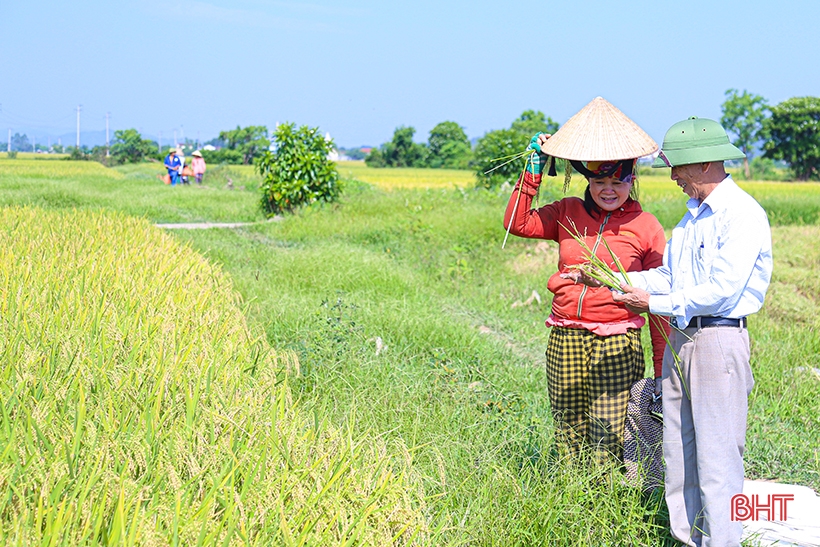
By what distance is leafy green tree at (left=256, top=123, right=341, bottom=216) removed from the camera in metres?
13.2

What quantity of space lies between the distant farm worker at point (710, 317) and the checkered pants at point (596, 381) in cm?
35

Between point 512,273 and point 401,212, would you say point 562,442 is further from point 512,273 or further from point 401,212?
point 401,212

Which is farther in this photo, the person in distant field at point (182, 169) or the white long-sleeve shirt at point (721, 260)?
the person in distant field at point (182, 169)

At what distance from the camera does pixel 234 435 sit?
2.41 meters

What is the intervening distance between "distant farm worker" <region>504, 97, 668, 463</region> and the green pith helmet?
29cm

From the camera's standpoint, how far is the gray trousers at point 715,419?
2406 millimetres

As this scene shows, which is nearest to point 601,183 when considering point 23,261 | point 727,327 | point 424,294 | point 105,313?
point 727,327

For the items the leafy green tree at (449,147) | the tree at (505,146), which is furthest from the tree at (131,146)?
the tree at (505,146)

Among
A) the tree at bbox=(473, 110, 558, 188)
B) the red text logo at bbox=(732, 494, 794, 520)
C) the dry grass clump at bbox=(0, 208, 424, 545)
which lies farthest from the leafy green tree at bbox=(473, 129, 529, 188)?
the dry grass clump at bbox=(0, 208, 424, 545)

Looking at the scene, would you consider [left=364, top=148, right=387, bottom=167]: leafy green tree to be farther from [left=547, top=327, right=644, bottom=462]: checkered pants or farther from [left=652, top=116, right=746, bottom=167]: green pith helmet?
[left=652, top=116, right=746, bottom=167]: green pith helmet

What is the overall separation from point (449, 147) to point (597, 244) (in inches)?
2413

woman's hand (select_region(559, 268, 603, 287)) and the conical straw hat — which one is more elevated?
the conical straw hat

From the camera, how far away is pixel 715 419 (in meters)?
2.42

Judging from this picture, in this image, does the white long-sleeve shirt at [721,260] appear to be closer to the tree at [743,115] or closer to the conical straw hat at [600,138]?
the conical straw hat at [600,138]
